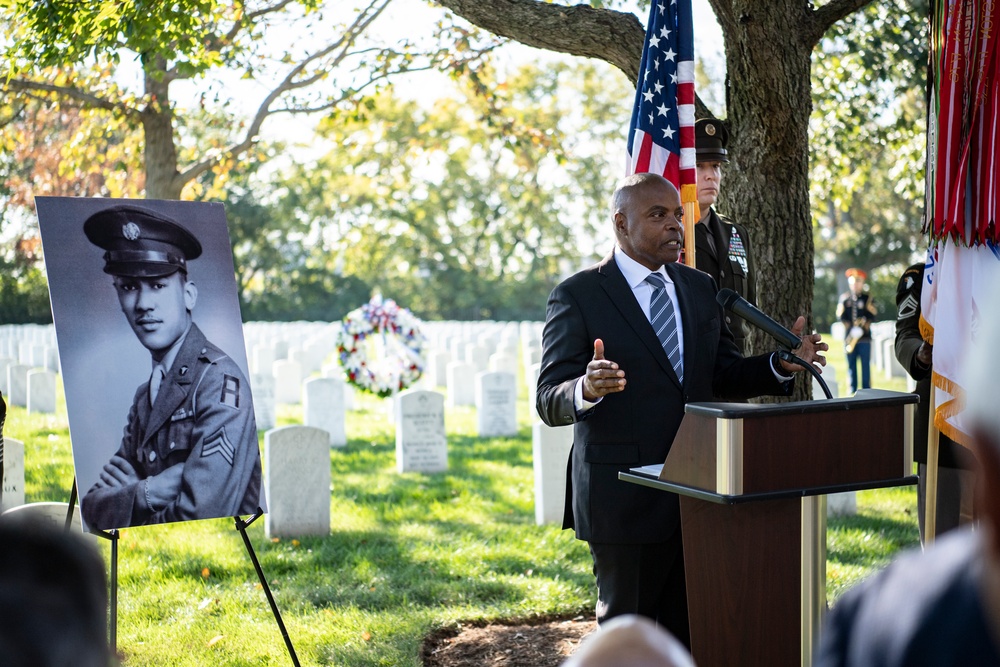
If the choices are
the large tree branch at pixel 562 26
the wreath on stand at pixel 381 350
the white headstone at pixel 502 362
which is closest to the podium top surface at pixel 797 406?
the large tree branch at pixel 562 26

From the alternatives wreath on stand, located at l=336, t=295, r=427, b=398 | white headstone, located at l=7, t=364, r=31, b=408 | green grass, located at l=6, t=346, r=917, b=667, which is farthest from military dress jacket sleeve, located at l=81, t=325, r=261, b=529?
white headstone, located at l=7, t=364, r=31, b=408

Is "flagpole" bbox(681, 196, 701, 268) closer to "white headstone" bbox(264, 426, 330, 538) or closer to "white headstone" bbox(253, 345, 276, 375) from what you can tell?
"white headstone" bbox(264, 426, 330, 538)

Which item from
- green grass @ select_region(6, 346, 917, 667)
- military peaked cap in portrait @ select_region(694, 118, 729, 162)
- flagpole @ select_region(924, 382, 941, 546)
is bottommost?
green grass @ select_region(6, 346, 917, 667)

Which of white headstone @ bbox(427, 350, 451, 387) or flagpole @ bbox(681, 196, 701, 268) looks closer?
flagpole @ bbox(681, 196, 701, 268)

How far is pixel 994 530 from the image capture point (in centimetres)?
100

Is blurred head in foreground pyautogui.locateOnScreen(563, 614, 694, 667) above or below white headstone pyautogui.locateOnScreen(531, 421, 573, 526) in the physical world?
above

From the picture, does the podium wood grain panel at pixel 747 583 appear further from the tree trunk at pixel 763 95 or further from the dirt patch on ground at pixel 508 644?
the tree trunk at pixel 763 95

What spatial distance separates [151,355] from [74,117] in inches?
822

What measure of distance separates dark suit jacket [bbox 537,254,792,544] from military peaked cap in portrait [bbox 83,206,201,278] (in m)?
1.67

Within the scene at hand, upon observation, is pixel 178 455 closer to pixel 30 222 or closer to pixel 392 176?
Result: pixel 30 222

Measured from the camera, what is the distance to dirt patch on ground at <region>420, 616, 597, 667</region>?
4992 mm

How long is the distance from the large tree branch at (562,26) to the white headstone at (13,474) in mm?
4477

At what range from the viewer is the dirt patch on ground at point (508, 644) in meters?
4.99

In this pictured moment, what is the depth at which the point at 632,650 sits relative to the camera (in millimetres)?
1187
